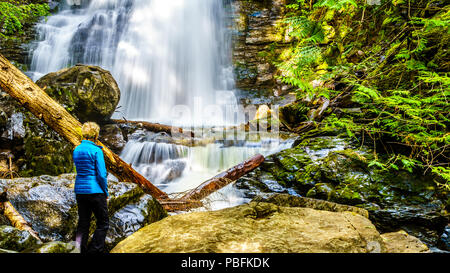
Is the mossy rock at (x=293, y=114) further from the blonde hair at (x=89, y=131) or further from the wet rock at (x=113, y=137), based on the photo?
the blonde hair at (x=89, y=131)

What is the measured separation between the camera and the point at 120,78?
13.9m

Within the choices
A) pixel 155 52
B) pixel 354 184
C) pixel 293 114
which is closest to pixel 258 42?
pixel 155 52

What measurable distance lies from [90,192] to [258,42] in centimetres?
1581

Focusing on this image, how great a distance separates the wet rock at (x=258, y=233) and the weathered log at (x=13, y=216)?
1.21 metres

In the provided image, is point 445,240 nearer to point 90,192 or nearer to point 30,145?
point 90,192

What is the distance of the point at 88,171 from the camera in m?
2.35

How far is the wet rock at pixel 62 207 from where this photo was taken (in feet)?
8.96

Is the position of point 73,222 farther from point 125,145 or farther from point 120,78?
point 120,78

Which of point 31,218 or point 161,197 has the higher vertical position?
point 31,218

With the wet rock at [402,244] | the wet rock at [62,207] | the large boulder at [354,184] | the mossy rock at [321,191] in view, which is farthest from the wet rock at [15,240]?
the mossy rock at [321,191]

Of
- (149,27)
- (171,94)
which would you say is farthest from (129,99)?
(149,27)

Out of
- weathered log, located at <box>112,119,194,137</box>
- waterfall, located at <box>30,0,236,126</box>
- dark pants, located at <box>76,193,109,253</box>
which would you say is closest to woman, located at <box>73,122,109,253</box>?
dark pants, located at <box>76,193,109,253</box>
